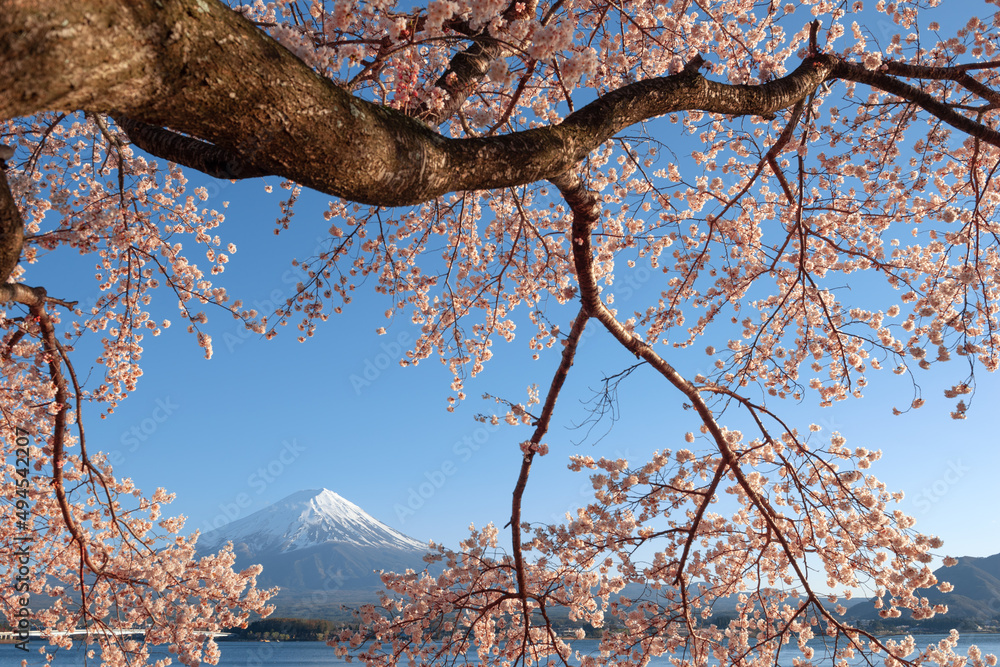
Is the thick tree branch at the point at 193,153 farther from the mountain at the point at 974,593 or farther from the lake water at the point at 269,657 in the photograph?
the mountain at the point at 974,593

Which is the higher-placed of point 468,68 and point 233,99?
point 468,68

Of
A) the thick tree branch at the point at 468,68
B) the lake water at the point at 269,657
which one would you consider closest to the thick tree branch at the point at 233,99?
the thick tree branch at the point at 468,68

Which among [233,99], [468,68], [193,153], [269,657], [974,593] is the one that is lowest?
[269,657]

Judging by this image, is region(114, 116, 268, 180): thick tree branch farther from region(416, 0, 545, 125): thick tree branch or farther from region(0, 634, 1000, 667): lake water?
region(0, 634, 1000, 667): lake water

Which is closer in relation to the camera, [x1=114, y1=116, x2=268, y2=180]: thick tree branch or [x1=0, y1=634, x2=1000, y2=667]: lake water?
[x1=114, y1=116, x2=268, y2=180]: thick tree branch

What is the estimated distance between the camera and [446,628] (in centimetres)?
447

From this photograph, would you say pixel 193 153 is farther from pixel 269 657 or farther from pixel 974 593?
pixel 974 593

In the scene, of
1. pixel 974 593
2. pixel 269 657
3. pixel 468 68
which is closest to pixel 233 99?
pixel 468 68

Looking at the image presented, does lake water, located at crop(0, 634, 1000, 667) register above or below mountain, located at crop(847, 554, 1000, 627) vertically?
below

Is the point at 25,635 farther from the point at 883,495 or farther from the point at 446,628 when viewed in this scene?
the point at 883,495

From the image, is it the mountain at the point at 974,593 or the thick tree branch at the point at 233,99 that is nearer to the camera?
the thick tree branch at the point at 233,99

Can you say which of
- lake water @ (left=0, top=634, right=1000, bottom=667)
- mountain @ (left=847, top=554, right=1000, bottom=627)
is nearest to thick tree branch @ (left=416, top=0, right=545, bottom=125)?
lake water @ (left=0, top=634, right=1000, bottom=667)

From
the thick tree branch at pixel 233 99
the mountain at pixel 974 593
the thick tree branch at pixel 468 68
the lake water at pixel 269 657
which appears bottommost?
the lake water at pixel 269 657

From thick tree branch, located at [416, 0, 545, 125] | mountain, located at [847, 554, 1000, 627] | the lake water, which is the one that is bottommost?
the lake water
